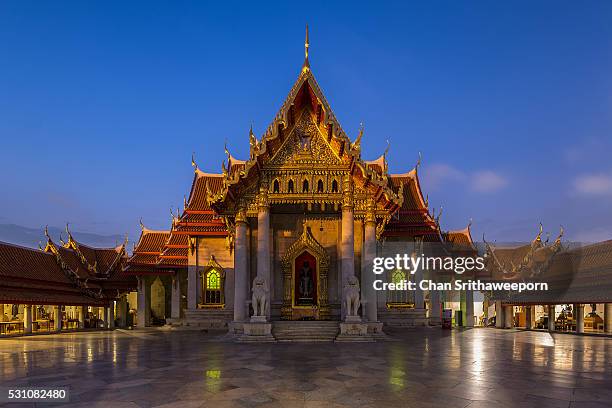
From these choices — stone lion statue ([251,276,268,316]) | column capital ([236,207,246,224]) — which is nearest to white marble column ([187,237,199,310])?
column capital ([236,207,246,224])

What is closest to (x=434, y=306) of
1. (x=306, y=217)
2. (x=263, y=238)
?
(x=306, y=217)

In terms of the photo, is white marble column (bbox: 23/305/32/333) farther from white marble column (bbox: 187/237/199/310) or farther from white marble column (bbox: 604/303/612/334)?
white marble column (bbox: 604/303/612/334)

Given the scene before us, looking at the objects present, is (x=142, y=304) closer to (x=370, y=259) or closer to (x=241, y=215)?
(x=241, y=215)

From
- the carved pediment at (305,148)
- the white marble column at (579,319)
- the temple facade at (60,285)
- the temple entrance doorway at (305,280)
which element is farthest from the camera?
the temple facade at (60,285)

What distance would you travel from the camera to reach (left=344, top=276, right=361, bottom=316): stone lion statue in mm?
18016

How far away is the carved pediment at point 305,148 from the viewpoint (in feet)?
66.8

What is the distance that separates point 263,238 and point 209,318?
32.3 ft

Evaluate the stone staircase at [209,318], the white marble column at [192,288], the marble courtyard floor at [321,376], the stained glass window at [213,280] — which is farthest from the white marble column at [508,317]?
the white marble column at [192,288]

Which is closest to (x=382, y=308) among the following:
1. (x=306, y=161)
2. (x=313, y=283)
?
(x=313, y=283)

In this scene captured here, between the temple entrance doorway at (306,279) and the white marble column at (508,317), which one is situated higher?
the temple entrance doorway at (306,279)

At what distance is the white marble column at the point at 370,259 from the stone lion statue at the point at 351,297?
147cm

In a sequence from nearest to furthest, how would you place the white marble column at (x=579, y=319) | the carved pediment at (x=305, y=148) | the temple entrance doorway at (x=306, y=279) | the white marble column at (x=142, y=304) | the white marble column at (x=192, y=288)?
1. the carved pediment at (x=305, y=148)
2. the temple entrance doorway at (x=306, y=279)
3. the white marble column at (x=579, y=319)
4. the white marble column at (x=192, y=288)
5. the white marble column at (x=142, y=304)

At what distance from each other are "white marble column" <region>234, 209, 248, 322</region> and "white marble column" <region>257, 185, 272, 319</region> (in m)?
0.94

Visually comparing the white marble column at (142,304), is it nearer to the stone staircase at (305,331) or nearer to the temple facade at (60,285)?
the temple facade at (60,285)
